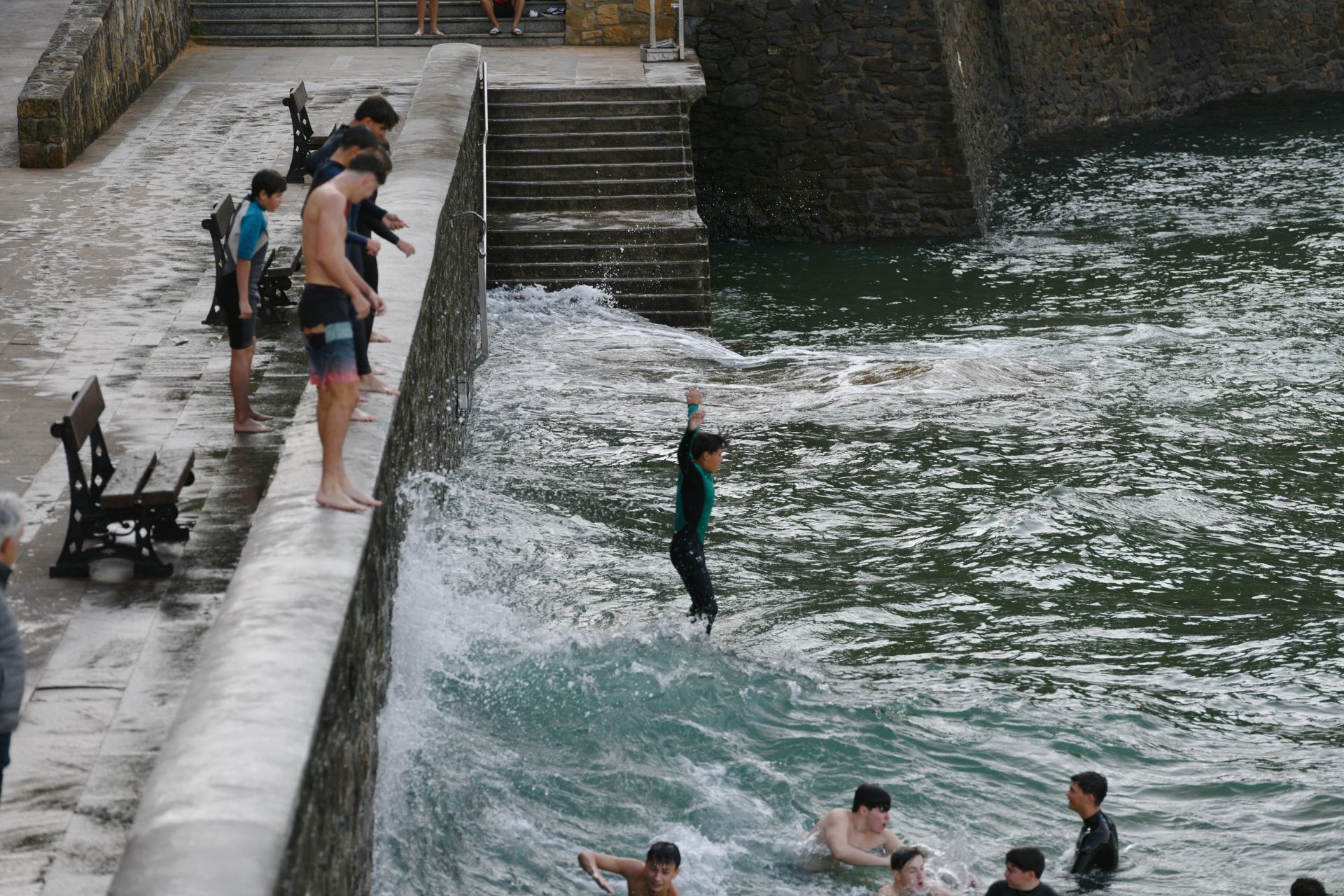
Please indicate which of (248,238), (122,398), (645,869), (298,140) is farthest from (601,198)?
(645,869)

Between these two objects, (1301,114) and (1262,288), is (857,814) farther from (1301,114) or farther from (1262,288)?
(1301,114)

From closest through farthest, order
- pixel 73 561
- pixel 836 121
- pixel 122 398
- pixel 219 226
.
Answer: pixel 73 561 → pixel 122 398 → pixel 219 226 → pixel 836 121

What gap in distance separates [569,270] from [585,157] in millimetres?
1593

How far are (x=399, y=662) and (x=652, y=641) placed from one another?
6.87 ft

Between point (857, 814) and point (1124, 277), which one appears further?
point (1124, 277)

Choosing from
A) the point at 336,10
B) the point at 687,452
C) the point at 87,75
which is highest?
the point at 336,10

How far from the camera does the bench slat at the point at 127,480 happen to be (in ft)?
22.2

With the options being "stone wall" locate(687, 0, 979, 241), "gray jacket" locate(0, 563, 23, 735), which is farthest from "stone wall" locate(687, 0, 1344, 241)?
"gray jacket" locate(0, 563, 23, 735)

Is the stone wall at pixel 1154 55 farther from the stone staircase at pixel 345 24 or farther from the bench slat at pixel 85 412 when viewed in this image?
the bench slat at pixel 85 412

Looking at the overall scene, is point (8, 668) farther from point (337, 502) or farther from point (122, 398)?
point (122, 398)

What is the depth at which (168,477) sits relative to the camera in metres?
7.03

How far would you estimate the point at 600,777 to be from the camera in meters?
8.01

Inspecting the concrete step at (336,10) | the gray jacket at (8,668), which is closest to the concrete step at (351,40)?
the concrete step at (336,10)

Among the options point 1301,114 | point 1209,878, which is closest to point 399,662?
point 1209,878
